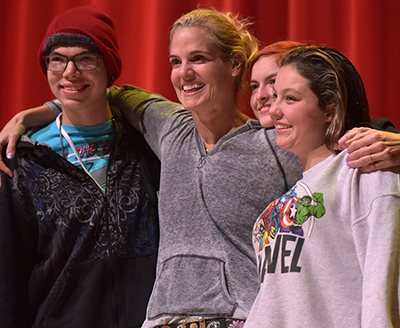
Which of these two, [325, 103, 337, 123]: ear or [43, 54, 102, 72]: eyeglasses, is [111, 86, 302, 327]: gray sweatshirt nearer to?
[325, 103, 337, 123]: ear

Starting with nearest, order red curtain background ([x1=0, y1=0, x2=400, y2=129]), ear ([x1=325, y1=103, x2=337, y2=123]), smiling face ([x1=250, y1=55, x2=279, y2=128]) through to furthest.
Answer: ear ([x1=325, y1=103, x2=337, y2=123]) → smiling face ([x1=250, y1=55, x2=279, y2=128]) → red curtain background ([x1=0, y1=0, x2=400, y2=129])

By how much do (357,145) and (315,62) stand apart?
26cm

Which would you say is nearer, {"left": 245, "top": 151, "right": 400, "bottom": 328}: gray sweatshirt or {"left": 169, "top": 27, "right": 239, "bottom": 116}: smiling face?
{"left": 245, "top": 151, "right": 400, "bottom": 328}: gray sweatshirt

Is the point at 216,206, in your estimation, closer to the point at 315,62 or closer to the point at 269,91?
the point at 269,91

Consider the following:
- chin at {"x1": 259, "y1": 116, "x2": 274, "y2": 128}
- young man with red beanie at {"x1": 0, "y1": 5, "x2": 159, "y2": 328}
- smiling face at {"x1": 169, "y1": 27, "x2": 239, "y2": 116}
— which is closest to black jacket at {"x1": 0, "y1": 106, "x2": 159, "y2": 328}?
young man with red beanie at {"x1": 0, "y1": 5, "x2": 159, "y2": 328}

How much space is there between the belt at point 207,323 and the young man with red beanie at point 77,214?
0.35 meters

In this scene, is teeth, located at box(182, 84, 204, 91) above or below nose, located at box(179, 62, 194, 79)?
below

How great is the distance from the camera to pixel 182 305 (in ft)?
4.47

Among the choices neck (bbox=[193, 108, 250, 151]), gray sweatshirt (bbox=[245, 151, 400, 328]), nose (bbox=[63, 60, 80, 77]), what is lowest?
gray sweatshirt (bbox=[245, 151, 400, 328])

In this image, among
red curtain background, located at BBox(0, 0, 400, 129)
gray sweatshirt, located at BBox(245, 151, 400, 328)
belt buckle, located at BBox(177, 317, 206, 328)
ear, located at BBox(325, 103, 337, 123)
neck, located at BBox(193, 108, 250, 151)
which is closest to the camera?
gray sweatshirt, located at BBox(245, 151, 400, 328)

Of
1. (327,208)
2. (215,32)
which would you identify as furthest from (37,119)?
(327,208)

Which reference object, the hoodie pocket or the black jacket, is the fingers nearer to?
the black jacket

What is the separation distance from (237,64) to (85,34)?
53 cm

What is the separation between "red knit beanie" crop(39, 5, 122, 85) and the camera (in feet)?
5.55
